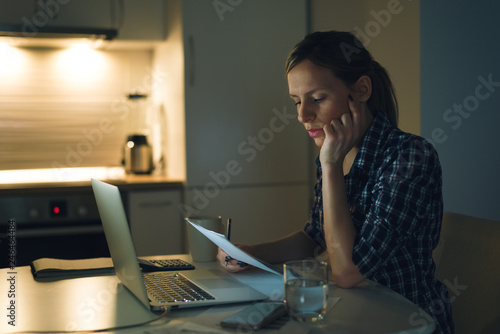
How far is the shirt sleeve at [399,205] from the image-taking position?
3.94 ft

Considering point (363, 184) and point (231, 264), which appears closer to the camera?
point (231, 264)

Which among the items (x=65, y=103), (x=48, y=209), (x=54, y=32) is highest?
(x=54, y=32)

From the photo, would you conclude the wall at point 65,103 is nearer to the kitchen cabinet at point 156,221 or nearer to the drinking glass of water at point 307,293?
the kitchen cabinet at point 156,221

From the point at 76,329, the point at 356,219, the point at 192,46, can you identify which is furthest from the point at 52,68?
the point at 76,329

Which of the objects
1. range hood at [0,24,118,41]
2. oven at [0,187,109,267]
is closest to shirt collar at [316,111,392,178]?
oven at [0,187,109,267]

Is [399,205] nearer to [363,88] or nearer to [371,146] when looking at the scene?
[371,146]

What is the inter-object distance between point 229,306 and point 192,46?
1.99 meters

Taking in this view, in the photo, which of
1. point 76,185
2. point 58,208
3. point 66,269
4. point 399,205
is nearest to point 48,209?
point 58,208

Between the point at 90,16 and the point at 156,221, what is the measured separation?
1102 mm

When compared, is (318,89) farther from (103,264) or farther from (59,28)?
(59,28)

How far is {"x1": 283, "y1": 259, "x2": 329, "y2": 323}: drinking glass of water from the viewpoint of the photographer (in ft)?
3.08

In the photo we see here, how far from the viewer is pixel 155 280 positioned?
4.03ft

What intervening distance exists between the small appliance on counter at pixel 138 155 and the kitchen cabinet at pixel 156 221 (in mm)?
324

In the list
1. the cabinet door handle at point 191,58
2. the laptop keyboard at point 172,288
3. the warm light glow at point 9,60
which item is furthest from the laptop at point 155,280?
the warm light glow at point 9,60
